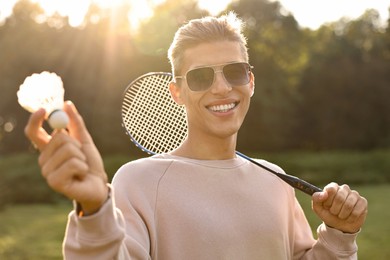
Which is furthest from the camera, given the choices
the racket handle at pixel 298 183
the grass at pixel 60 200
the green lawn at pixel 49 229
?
the grass at pixel 60 200

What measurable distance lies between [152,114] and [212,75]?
94 cm

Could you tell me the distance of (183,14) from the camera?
43062 mm

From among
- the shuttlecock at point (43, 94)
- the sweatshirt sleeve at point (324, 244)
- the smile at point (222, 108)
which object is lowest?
the sweatshirt sleeve at point (324, 244)

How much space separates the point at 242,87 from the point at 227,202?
23.5 inches

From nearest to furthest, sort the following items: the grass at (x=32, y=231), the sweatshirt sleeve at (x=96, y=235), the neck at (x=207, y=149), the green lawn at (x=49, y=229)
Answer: the sweatshirt sleeve at (x=96, y=235) → the neck at (x=207, y=149) → the green lawn at (x=49, y=229) → the grass at (x=32, y=231)

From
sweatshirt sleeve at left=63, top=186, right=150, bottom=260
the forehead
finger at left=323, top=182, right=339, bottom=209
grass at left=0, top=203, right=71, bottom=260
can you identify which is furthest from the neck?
grass at left=0, top=203, right=71, bottom=260

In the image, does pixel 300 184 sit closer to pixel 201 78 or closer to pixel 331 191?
pixel 331 191

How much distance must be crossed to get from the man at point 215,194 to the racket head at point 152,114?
49cm

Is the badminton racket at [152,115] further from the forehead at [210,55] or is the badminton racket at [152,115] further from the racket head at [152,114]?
the forehead at [210,55]

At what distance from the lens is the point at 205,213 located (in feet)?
11.0

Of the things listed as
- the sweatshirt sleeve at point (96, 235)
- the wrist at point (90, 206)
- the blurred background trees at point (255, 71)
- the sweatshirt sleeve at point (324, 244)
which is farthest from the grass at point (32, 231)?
the blurred background trees at point (255, 71)

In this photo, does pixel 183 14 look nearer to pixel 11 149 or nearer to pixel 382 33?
pixel 11 149

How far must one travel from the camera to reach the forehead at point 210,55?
3.65 metres

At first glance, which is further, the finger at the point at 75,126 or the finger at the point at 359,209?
the finger at the point at 359,209
